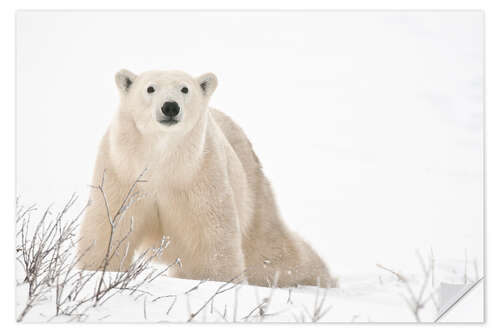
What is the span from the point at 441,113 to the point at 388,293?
1.47 metres

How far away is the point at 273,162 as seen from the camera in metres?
4.98

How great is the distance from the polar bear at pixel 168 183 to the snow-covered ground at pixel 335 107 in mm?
248

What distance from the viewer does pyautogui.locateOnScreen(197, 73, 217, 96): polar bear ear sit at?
14.9 feet

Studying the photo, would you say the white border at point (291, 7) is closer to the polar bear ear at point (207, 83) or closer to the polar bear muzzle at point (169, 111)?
the polar bear ear at point (207, 83)

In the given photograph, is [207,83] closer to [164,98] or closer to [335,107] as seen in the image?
[164,98]

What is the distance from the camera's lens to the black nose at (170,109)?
420 cm

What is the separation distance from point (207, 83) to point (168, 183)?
2.62 feet

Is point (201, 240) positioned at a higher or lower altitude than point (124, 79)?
lower

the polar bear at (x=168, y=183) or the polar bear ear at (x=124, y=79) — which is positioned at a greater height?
the polar bear ear at (x=124, y=79)

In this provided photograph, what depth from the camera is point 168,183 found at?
4.50m

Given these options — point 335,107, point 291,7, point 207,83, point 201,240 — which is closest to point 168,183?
point 201,240

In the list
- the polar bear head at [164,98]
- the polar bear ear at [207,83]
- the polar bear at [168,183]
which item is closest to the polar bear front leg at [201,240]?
the polar bear at [168,183]

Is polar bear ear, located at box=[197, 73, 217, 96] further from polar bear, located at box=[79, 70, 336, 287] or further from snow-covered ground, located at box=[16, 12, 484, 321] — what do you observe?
snow-covered ground, located at box=[16, 12, 484, 321]

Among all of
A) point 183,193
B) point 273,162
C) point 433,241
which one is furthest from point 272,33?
point 433,241
